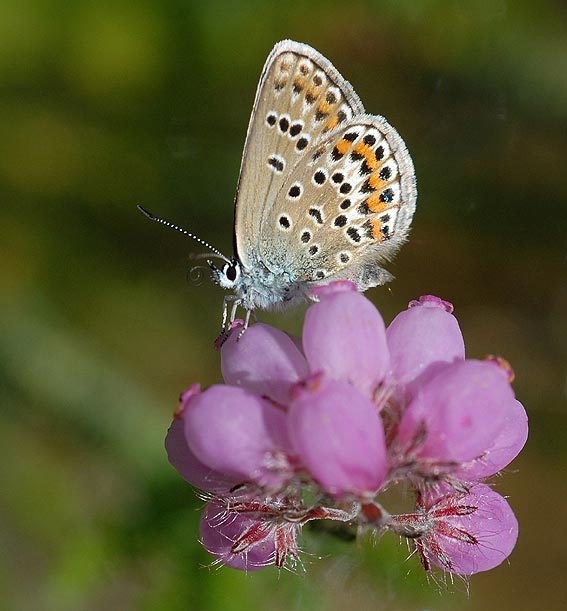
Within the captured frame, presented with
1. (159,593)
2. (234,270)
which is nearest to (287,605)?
(159,593)

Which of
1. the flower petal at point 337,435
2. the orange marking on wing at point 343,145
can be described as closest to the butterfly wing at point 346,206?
the orange marking on wing at point 343,145

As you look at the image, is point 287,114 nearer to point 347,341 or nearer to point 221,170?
point 347,341

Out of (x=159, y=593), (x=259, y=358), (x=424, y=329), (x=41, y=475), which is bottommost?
(x=41, y=475)

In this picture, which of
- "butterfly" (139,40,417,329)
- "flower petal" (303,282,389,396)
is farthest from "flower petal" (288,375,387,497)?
"butterfly" (139,40,417,329)

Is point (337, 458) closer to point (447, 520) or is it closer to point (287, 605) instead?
point (447, 520)

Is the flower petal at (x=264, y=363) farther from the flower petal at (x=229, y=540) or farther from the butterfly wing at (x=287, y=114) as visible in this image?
the butterfly wing at (x=287, y=114)

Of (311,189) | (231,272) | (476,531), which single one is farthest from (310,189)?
(476,531)
